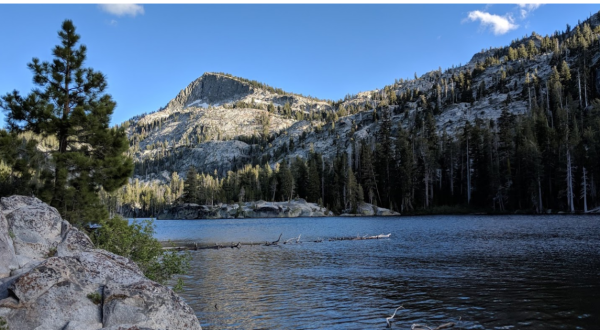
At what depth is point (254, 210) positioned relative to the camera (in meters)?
127

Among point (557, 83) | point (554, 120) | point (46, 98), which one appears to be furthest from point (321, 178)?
point (46, 98)

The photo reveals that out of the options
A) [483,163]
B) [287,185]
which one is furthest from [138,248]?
[287,185]

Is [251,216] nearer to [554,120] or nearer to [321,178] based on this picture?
[321,178]

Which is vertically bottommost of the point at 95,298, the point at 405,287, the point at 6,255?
the point at 405,287

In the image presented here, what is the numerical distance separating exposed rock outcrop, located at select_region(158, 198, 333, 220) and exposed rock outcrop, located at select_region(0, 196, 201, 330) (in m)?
109

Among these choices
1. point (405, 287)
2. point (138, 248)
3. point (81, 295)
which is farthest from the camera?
point (405, 287)

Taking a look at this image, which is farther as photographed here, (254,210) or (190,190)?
(190,190)

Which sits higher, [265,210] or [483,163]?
[483,163]

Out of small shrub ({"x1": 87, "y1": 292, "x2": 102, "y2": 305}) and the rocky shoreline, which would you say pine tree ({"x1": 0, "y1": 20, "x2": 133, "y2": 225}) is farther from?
the rocky shoreline

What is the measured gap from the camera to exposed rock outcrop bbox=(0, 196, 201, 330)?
850 cm

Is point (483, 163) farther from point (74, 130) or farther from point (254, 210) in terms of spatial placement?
point (74, 130)

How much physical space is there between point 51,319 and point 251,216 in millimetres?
119860

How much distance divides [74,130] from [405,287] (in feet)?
68.3

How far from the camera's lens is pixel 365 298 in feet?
60.7
